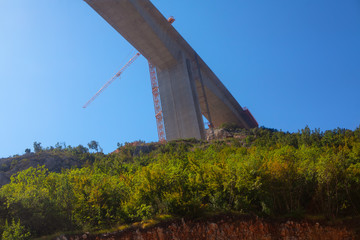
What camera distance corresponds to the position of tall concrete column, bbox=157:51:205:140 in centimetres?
3259

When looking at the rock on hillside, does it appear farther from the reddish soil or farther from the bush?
the reddish soil

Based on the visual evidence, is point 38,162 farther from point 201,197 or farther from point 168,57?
point 201,197

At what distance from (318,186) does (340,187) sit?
0.68 m

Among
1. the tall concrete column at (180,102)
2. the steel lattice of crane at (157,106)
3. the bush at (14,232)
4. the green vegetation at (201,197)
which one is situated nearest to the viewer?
the bush at (14,232)

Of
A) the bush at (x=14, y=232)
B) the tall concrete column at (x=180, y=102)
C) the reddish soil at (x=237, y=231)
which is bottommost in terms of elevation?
the reddish soil at (x=237, y=231)

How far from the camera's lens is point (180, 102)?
1323 inches

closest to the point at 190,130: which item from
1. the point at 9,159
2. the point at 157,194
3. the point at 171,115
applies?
the point at 171,115

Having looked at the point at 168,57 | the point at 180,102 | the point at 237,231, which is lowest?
the point at 237,231

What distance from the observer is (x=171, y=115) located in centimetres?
3431

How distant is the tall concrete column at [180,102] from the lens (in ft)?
107

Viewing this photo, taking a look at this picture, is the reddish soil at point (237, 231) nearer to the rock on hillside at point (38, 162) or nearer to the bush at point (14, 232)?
the bush at point (14, 232)

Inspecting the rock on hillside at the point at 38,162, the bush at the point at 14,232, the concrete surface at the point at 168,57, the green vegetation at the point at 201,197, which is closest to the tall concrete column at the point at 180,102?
the concrete surface at the point at 168,57

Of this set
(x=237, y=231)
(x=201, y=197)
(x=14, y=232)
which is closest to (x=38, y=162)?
(x=14, y=232)

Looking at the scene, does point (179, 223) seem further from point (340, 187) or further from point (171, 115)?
point (171, 115)
